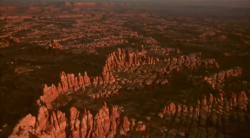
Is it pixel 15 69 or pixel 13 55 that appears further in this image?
pixel 13 55

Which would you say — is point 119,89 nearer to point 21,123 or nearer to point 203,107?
point 203,107

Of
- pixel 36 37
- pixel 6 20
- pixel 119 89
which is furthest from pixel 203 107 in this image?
pixel 6 20

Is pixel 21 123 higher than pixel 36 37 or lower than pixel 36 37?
higher

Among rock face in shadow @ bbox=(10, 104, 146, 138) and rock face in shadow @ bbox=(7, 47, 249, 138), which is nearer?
rock face in shadow @ bbox=(10, 104, 146, 138)

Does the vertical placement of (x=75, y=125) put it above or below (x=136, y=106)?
above

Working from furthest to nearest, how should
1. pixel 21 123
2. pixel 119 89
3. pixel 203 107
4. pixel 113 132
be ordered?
pixel 119 89
pixel 203 107
pixel 113 132
pixel 21 123

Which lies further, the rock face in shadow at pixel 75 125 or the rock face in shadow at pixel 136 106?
the rock face in shadow at pixel 136 106

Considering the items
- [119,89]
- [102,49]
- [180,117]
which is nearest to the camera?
[180,117]

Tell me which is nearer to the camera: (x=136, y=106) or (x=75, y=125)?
(x=75, y=125)
